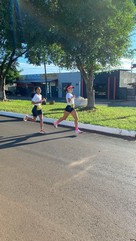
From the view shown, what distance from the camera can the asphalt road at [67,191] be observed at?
2.99 meters

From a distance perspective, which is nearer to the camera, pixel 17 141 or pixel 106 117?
pixel 17 141

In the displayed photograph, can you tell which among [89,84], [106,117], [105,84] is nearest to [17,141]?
[106,117]

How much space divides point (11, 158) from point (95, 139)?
9.59 feet

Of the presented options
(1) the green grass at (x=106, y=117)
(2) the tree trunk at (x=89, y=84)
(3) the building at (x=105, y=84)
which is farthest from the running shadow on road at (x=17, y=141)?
(3) the building at (x=105, y=84)

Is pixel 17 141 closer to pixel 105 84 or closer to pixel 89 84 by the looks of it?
pixel 89 84

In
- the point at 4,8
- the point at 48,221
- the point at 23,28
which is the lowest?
the point at 48,221

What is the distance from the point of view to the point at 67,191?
404 centimetres

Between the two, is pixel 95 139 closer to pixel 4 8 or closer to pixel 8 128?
pixel 8 128

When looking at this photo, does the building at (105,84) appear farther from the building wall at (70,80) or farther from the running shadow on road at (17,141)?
the running shadow on road at (17,141)

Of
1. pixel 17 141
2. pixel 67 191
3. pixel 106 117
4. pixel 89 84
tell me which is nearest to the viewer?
pixel 67 191

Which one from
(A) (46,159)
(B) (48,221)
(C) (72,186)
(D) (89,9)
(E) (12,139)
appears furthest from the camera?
(D) (89,9)

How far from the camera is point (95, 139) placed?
7.72m

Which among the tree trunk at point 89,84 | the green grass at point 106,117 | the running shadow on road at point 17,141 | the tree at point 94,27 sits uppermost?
the tree at point 94,27

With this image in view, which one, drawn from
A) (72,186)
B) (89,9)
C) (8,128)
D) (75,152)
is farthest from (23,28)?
(72,186)
